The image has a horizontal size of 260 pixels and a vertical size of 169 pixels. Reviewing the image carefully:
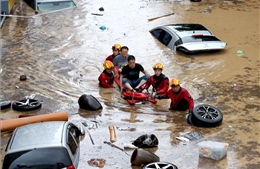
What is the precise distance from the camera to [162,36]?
20.3 m

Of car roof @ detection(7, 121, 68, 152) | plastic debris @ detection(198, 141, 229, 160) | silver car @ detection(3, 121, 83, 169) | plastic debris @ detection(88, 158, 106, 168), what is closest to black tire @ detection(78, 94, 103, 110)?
plastic debris @ detection(88, 158, 106, 168)

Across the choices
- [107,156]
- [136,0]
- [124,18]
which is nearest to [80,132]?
[107,156]

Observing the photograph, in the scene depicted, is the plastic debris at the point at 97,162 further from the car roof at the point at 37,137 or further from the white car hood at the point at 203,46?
the white car hood at the point at 203,46

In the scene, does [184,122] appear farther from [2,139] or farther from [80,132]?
[2,139]

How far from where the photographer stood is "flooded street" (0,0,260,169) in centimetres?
1145

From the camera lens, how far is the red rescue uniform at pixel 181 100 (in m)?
12.9

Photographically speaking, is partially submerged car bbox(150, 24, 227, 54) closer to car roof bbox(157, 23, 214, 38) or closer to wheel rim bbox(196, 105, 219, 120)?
car roof bbox(157, 23, 214, 38)

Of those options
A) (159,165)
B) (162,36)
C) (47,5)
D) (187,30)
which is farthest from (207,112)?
(47,5)

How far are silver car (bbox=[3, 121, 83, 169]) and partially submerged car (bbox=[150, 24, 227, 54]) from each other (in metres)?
9.61

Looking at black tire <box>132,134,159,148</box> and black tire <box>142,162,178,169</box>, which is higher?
black tire <box>142,162,178,169</box>

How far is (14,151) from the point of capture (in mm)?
8992

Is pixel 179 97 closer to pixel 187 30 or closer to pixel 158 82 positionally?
pixel 158 82

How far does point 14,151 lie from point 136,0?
65.0ft

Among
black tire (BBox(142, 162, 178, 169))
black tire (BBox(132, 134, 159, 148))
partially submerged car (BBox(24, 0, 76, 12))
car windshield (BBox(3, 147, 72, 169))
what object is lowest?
partially submerged car (BBox(24, 0, 76, 12))
